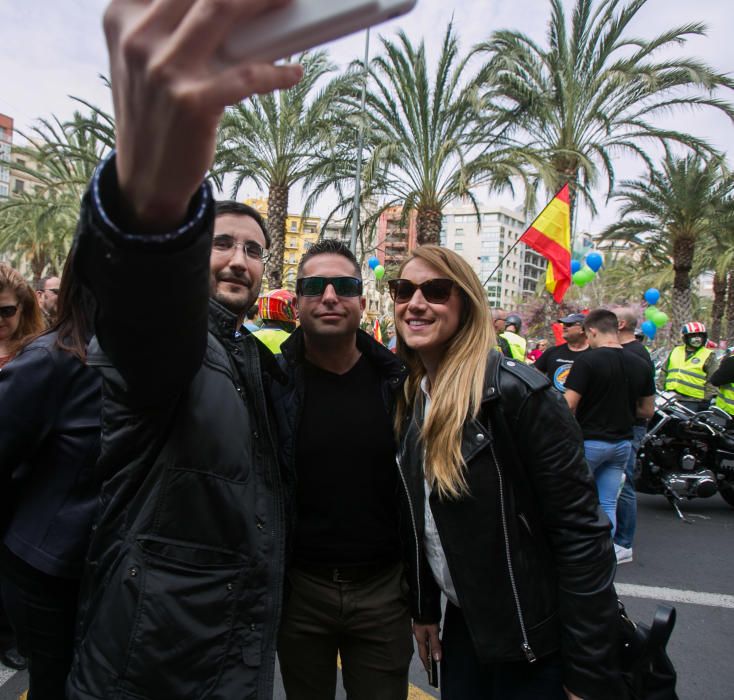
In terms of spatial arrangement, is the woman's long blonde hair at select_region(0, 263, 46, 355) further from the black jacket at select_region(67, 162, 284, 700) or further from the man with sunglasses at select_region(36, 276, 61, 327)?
the man with sunglasses at select_region(36, 276, 61, 327)

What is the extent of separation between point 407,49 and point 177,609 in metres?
11.8

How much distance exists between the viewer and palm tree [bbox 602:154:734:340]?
14.5 m

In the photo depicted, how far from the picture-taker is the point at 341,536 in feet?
5.84

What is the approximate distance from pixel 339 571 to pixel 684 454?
5.00 meters

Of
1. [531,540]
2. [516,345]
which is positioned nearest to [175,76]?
[531,540]

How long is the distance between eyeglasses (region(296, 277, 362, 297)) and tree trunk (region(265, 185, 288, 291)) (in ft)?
37.6

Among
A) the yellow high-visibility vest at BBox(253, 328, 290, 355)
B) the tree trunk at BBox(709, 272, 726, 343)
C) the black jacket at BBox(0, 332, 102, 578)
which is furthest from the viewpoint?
the tree trunk at BBox(709, 272, 726, 343)

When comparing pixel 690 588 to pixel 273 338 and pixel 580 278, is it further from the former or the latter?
pixel 580 278

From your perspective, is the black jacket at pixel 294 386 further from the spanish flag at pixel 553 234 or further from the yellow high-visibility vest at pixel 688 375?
the spanish flag at pixel 553 234

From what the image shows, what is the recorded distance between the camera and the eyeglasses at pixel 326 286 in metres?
2.06

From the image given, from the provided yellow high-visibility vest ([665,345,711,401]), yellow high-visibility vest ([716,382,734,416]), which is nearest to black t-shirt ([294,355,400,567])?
yellow high-visibility vest ([716,382,734,416])

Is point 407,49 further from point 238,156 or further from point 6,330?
point 6,330

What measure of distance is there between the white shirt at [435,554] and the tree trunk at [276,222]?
12004 millimetres

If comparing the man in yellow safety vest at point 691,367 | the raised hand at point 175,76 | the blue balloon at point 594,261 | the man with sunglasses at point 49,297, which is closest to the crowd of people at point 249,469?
the raised hand at point 175,76
